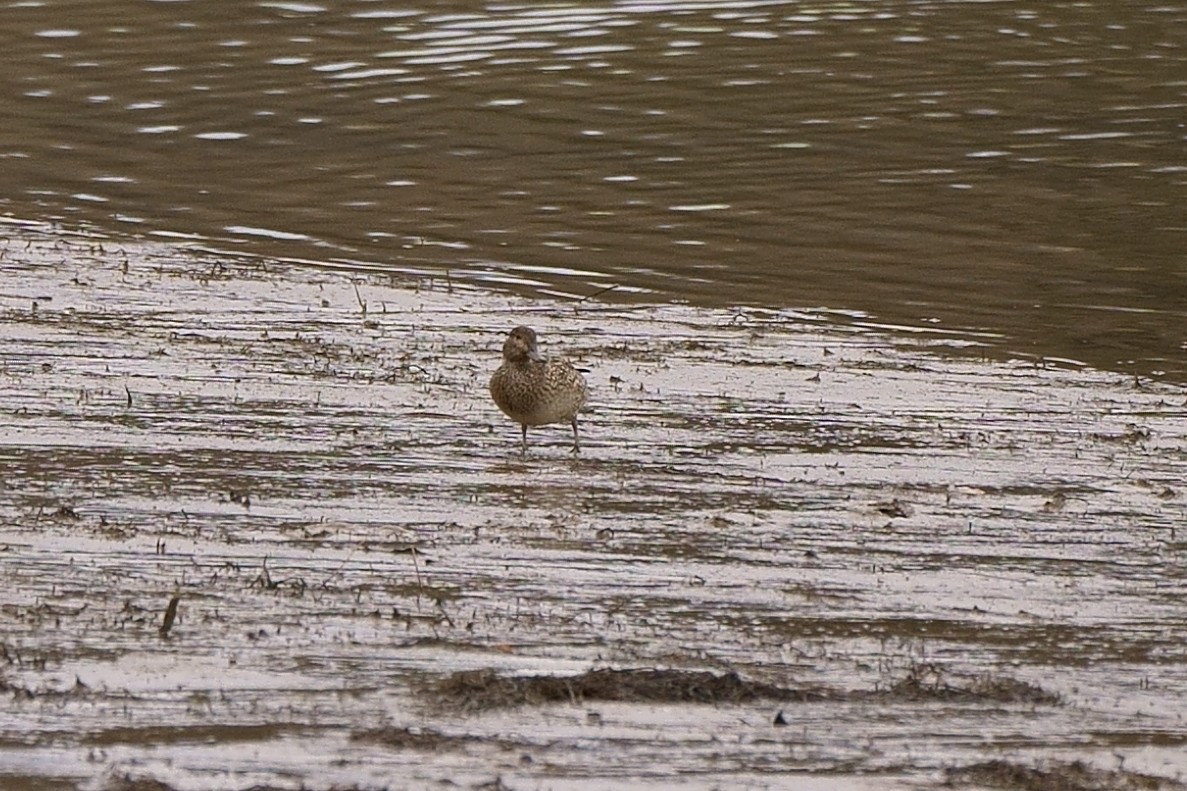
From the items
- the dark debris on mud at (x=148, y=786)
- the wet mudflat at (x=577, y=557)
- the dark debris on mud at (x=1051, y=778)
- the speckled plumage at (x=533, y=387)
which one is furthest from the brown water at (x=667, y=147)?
the dark debris on mud at (x=148, y=786)

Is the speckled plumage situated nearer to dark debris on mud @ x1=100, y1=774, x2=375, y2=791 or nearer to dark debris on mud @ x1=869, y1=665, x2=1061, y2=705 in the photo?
dark debris on mud @ x1=869, y1=665, x2=1061, y2=705

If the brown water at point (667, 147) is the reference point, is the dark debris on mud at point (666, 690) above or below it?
above

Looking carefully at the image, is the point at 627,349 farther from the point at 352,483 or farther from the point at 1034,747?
the point at 1034,747

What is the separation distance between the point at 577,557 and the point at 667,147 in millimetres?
13208

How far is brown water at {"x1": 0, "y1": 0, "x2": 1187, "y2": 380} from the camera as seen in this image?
56.0 ft

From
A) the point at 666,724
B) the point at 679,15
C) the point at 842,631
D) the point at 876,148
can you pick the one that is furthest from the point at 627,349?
the point at 679,15

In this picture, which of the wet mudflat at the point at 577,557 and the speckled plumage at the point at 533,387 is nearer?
the wet mudflat at the point at 577,557

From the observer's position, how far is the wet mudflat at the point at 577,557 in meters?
7.19

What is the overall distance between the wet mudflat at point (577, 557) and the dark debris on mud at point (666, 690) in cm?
2

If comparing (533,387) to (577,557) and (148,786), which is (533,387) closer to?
(577,557)

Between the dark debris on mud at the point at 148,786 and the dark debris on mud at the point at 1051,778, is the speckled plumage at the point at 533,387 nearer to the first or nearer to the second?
the dark debris on mud at the point at 1051,778

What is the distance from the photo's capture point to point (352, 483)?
10.6 m

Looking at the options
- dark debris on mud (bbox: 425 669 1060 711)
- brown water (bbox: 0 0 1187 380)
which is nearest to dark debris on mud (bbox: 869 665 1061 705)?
dark debris on mud (bbox: 425 669 1060 711)

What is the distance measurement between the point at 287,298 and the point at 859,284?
4.03 metres
